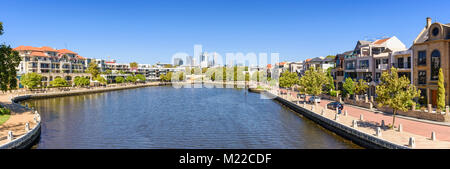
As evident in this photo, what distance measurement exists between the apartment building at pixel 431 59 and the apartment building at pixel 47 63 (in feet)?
352

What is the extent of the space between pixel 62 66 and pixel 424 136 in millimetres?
126027

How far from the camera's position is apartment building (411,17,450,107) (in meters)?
37.0

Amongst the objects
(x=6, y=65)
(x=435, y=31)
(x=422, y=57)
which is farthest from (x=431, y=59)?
(x=6, y=65)

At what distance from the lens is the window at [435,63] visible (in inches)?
1492

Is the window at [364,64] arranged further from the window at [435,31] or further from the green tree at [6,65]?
the green tree at [6,65]

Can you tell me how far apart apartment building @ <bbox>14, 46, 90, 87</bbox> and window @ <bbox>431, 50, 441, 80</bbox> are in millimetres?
108709

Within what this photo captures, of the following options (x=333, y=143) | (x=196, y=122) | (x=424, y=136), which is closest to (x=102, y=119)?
(x=196, y=122)

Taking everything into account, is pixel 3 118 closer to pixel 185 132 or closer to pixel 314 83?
pixel 185 132

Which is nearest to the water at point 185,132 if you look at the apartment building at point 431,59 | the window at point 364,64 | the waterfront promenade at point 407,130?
the waterfront promenade at point 407,130

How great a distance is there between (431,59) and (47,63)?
11924 cm

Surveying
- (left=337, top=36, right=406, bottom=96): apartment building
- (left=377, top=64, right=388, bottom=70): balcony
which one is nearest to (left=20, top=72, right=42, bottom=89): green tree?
(left=337, top=36, right=406, bottom=96): apartment building

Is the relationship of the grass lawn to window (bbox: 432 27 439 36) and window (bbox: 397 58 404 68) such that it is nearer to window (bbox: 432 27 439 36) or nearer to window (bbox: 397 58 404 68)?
window (bbox: 432 27 439 36)
